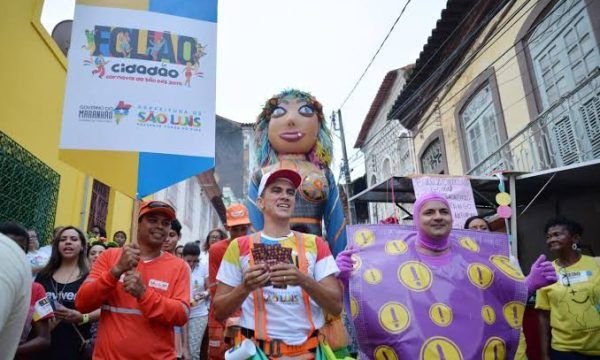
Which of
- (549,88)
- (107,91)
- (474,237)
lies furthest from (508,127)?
(107,91)

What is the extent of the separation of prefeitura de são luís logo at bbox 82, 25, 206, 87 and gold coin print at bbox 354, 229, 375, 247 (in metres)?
1.53

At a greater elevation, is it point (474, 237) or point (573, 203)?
point (573, 203)

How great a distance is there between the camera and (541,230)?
7379mm

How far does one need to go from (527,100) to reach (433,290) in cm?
692

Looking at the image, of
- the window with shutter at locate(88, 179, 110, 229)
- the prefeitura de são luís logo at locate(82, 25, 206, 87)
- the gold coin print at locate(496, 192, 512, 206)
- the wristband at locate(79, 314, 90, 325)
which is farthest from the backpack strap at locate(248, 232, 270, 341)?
the window with shutter at locate(88, 179, 110, 229)

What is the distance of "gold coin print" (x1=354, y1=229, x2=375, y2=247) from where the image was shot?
2977 mm

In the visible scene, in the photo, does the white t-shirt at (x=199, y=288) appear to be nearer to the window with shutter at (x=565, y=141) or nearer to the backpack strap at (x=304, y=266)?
the backpack strap at (x=304, y=266)

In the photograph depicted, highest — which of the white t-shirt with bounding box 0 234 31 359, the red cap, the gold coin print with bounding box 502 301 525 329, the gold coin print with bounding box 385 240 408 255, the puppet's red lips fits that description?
the puppet's red lips

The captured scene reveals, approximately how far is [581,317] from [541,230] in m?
4.15

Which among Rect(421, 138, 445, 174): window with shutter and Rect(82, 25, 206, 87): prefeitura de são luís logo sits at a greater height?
Rect(421, 138, 445, 174): window with shutter

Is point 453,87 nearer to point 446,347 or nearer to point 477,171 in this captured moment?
point 477,171

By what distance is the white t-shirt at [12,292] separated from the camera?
1.07 m

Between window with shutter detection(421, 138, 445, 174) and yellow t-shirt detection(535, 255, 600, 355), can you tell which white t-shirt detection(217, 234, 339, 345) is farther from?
window with shutter detection(421, 138, 445, 174)

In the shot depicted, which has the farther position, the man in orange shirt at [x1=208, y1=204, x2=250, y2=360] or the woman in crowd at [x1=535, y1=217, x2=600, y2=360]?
the woman in crowd at [x1=535, y1=217, x2=600, y2=360]
